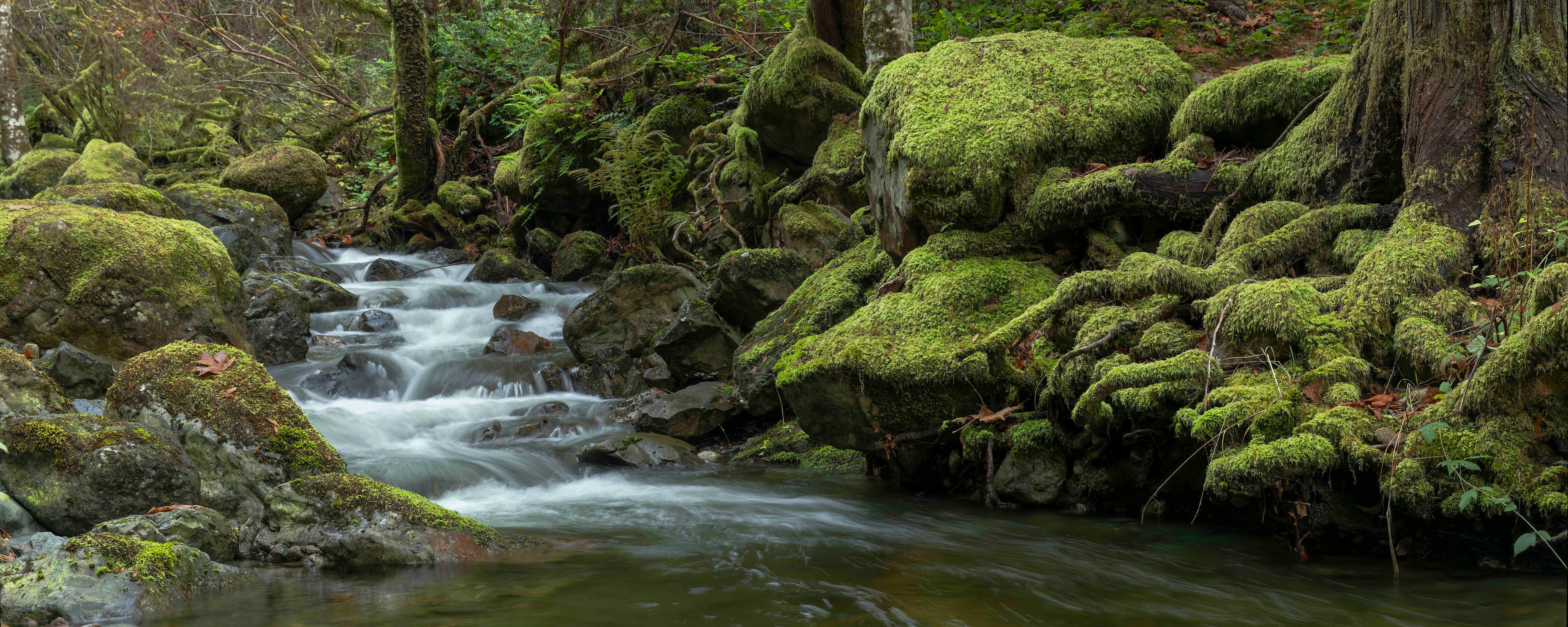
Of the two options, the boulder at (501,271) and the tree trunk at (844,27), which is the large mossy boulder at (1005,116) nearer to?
the tree trunk at (844,27)

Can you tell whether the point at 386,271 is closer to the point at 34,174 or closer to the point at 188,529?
the point at 34,174

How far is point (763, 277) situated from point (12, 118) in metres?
18.8

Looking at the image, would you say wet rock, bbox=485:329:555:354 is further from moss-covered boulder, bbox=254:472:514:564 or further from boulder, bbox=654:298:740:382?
moss-covered boulder, bbox=254:472:514:564

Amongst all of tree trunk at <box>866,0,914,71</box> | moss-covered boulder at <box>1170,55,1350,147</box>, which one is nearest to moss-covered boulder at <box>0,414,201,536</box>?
moss-covered boulder at <box>1170,55,1350,147</box>

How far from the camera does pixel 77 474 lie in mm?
4312

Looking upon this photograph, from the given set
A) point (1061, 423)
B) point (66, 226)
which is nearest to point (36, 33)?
point (66, 226)

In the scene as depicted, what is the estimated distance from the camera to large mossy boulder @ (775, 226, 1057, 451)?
5426mm

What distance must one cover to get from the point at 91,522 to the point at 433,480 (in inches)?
113

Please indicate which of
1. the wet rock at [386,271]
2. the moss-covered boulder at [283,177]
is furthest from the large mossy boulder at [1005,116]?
the moss-covered boulder at [283,177]

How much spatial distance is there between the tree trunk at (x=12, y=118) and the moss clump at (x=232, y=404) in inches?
693

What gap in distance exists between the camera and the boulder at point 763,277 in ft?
29.9

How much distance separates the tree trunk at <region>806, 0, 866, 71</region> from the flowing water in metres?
5.91

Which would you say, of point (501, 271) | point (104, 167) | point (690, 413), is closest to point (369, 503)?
point (690, 413)

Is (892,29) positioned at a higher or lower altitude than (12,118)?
lower
